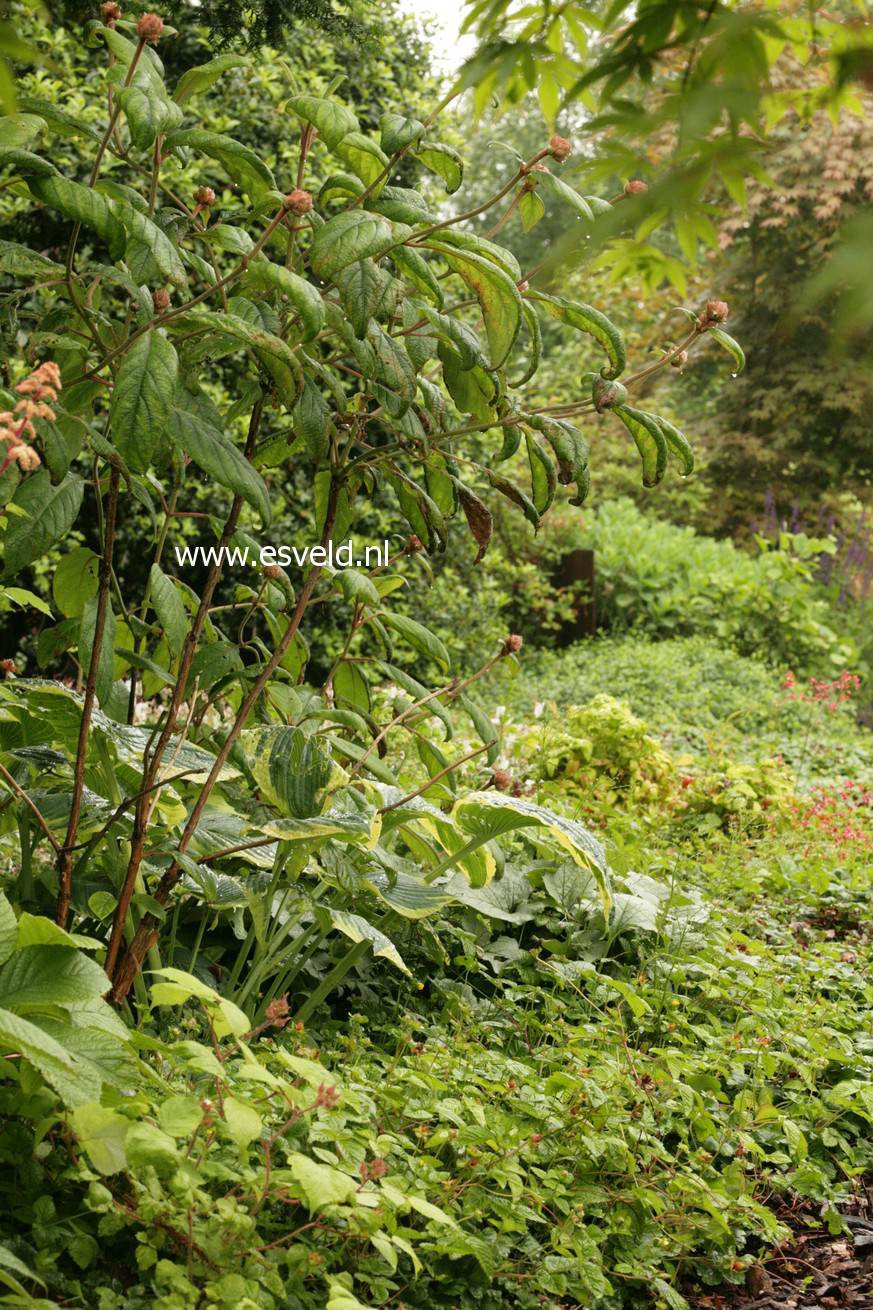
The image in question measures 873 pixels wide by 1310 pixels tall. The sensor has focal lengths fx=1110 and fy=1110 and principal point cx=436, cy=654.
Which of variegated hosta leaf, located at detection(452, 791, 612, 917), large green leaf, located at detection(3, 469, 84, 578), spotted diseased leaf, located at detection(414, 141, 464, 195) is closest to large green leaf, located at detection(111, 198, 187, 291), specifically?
large green leaf, located at detection(3, 469, 84, 578)

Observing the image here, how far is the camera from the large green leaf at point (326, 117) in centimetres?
160

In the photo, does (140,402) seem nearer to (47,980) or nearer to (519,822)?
(47,980)

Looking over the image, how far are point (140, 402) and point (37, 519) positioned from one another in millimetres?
348

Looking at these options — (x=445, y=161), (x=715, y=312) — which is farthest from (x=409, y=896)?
(x=445, y=161)

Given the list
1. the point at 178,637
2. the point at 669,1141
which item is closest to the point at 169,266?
the point at 178,637

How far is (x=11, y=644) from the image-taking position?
485 centimetres

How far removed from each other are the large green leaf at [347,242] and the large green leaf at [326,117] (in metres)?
0.14

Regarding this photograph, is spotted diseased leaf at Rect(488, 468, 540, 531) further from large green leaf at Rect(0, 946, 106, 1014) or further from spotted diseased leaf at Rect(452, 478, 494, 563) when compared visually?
large green leaf at Rect(0, 946, 106, 1014)

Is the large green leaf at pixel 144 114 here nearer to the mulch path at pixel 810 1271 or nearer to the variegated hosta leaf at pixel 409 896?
the variegated hosta leaf at pixel 409 896

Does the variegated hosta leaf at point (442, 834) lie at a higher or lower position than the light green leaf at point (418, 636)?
lower

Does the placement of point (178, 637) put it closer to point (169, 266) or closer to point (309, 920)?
point (169, 266)

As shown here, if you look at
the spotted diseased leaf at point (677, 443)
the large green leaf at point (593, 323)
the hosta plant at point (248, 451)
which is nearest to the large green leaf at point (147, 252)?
the hosta plant at point (248, 451)

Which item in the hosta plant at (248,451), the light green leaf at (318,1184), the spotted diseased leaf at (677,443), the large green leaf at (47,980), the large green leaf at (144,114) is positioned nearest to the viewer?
the light green leaf at (318,1184)

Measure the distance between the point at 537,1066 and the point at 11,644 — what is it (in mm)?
3492
